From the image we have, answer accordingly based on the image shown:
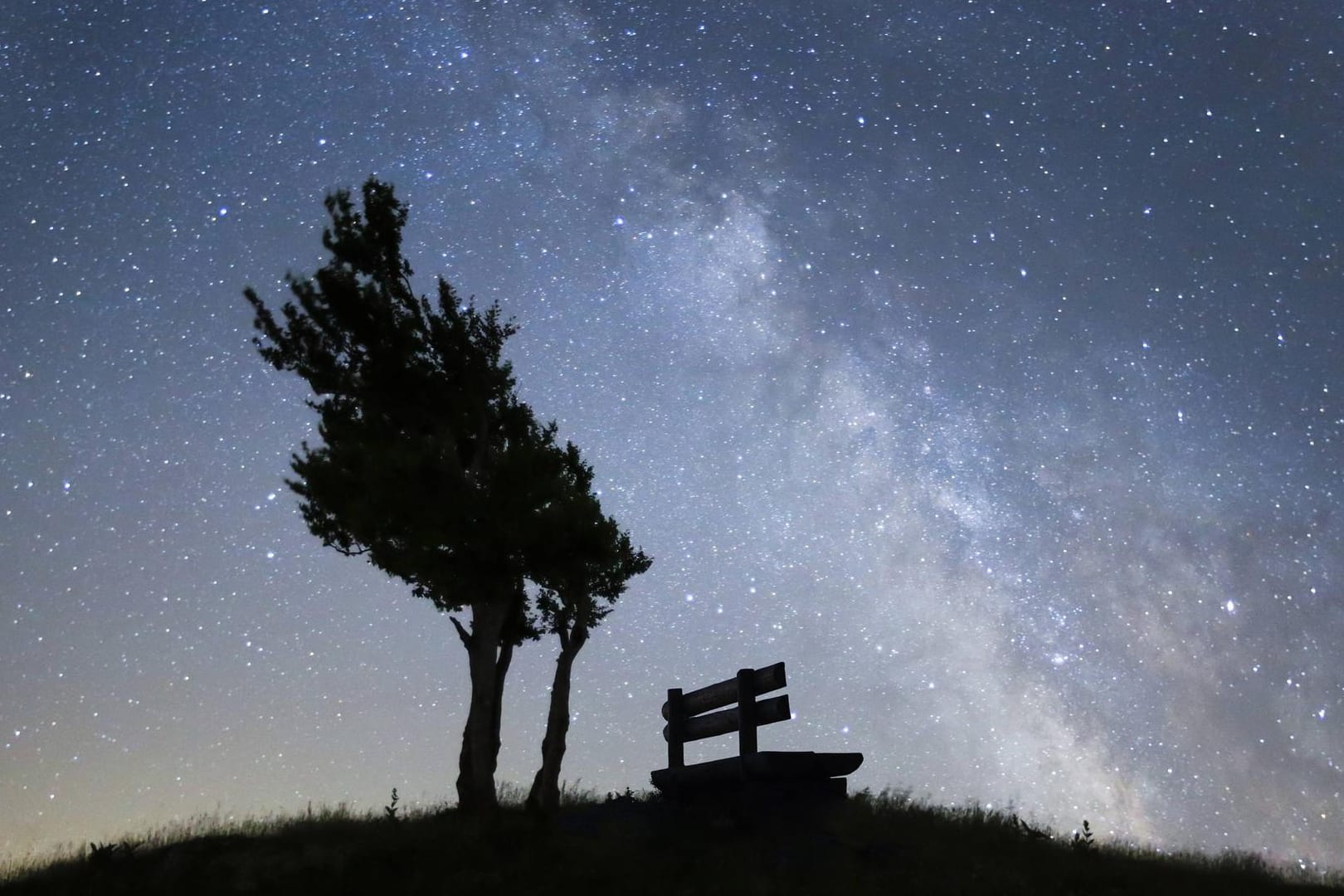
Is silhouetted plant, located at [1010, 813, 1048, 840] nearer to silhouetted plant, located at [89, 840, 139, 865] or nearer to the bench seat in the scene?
the bench seat

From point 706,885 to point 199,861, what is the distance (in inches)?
296

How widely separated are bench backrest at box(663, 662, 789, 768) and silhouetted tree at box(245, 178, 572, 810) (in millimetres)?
3214

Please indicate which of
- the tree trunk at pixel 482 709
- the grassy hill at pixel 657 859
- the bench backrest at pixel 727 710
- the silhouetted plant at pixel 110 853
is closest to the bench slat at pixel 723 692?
the bench backrest at pixel 727 710

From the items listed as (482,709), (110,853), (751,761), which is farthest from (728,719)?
(110,853)

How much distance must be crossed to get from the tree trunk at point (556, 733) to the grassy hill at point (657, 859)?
411 millimetres

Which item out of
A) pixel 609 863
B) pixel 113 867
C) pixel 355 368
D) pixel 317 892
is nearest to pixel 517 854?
pixel 609 863

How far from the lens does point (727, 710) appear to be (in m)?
16.1

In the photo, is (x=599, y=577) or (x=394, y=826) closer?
(x=394, y=826)

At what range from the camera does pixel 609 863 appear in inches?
514

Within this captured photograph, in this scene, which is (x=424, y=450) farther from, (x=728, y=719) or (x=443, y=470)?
(x=728, y=719)

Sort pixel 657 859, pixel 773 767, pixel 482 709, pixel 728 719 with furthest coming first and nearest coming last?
pixel 482 709 < pixel 728 719 < pixel 773 767 < pixel 657 859

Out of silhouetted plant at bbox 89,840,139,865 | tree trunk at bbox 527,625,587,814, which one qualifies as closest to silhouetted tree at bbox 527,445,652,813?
tree trunk at bbox 527,625,587,814

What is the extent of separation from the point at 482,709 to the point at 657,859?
17.3 feet

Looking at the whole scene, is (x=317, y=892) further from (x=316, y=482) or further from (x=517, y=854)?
(x=316, y=482)
